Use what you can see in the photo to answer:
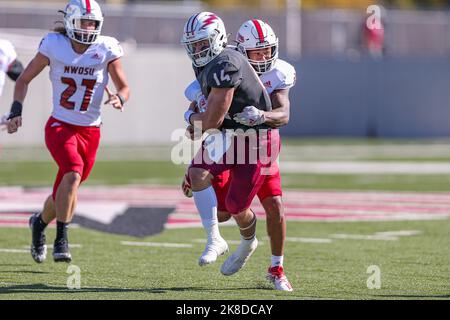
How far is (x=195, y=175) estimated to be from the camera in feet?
23.8

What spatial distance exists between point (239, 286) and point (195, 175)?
0.77m

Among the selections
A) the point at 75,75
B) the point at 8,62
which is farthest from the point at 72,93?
the point at 8,62

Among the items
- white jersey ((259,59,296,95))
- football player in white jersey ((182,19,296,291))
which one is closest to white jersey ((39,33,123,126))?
football player in white jersey ((182,19,296,291))

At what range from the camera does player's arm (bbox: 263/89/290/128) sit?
284 inches

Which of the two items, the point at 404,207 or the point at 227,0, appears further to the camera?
the point at 227,0

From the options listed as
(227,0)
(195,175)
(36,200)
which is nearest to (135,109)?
(36,200)

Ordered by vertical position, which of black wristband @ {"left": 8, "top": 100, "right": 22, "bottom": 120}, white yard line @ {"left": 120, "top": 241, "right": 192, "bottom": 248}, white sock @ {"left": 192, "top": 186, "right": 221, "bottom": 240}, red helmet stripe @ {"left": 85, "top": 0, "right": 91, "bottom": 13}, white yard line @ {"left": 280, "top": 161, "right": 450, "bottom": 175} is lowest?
white yard line @ {"left": 280, "top": 161, "right": 450, "bottom": 175}

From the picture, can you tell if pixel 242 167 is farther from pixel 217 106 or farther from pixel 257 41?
pixel 257 41

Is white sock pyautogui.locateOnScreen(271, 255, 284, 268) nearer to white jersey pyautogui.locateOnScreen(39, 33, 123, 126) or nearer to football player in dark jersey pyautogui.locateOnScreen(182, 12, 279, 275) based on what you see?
football player in dark jersey pyautogui.locateOnScreen(182, 12, 279, 275)

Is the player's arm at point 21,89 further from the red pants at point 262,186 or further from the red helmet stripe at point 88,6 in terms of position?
the red pants at point 262,186

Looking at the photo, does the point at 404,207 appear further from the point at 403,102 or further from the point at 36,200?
the point at 403,102

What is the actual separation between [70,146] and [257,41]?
5.87 ft

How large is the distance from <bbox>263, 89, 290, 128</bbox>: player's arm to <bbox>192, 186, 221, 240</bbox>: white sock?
0.59m

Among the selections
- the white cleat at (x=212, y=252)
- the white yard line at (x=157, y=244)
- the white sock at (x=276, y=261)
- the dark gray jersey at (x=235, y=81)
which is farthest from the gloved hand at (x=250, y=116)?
the white yard line at (x=157, y=244)
